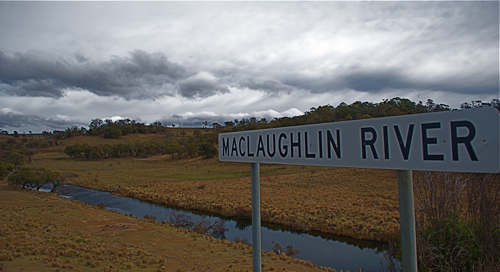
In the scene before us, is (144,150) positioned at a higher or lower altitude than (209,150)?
higher

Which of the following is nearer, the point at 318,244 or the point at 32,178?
the point at 318,244

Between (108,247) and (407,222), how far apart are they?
13.9 m

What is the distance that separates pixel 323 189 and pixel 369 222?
12.1 meters

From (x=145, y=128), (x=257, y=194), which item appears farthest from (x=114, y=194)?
(x=145, y=128)

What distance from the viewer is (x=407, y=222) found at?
162 cm

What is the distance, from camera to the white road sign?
1338 mm

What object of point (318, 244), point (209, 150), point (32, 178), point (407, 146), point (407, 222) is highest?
point (407, 146)

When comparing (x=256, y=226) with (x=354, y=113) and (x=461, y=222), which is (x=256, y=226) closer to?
(x=461, y=222)

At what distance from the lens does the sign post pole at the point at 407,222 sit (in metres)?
1.61

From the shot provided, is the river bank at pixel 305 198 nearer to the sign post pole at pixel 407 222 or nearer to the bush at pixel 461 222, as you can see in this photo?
the bush at pixel 461 222

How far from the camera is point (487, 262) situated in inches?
185

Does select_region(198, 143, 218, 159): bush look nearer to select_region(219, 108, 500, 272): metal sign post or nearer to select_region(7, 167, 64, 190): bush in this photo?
select_region(7, 167, 64, 190): bush

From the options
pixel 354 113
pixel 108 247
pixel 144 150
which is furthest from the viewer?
pixel 144 150

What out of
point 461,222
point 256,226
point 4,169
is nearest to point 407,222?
point 256,226
